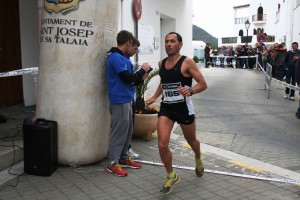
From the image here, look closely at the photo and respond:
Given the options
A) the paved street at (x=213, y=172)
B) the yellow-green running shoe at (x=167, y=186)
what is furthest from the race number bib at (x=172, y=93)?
the paved street at (x=213, y=172)

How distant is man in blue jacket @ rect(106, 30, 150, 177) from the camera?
505 centimetres

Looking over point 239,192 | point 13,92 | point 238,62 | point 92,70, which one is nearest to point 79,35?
point 92,70

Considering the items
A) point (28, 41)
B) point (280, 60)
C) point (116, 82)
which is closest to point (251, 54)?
point (280, 60)

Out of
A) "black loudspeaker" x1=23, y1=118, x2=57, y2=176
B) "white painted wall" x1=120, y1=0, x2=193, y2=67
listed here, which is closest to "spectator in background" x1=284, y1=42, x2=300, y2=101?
"white painted wall" x1=120, y1=0, x2=193, y2=67

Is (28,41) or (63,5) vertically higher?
(63,5)

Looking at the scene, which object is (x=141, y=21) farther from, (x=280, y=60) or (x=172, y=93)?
(x=280, y=60)

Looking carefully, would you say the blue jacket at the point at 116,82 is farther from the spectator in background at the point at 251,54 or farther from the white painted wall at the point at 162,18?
the spectator in background at the point at 251,54

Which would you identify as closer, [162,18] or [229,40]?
[162,18]

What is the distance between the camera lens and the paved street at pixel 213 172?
15.2ft

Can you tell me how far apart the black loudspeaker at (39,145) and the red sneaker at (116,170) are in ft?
2.51

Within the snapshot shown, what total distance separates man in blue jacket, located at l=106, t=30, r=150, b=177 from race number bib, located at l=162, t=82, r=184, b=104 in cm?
47

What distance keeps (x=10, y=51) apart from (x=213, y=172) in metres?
5.25

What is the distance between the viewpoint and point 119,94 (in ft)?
16.8

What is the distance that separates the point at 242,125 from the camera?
9.06 meters
